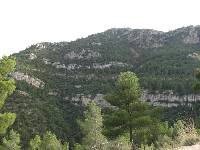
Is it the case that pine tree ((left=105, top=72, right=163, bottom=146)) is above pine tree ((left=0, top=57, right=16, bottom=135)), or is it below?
below

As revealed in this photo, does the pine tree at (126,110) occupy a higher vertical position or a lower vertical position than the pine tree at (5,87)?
lower

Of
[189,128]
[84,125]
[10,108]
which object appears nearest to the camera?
[189,128]

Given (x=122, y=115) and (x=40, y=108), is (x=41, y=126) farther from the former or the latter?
(x=122, y=115)

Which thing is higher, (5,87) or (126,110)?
(5,87)

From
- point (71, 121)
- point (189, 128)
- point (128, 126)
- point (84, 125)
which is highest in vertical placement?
point (189, 128)

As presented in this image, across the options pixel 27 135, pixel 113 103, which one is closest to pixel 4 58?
pixel 113 103

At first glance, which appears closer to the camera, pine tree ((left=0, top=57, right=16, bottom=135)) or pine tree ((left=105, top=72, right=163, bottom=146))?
pine tree ((left=0, top=57, right=16, bottom=135))

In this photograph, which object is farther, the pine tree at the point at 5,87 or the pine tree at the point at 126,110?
the pine tree at the point at 126,110

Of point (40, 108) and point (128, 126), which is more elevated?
point (128, 126)

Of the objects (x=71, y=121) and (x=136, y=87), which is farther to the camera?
(x=71, y=121)

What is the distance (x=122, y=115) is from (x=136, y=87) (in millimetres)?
2810

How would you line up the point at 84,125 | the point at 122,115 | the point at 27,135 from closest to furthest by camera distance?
the point at 122,115 < the point at 84,125 < the point at 27,135

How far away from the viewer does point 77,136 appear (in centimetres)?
16875

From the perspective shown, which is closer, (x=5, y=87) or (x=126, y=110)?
(x=5, y=87)
